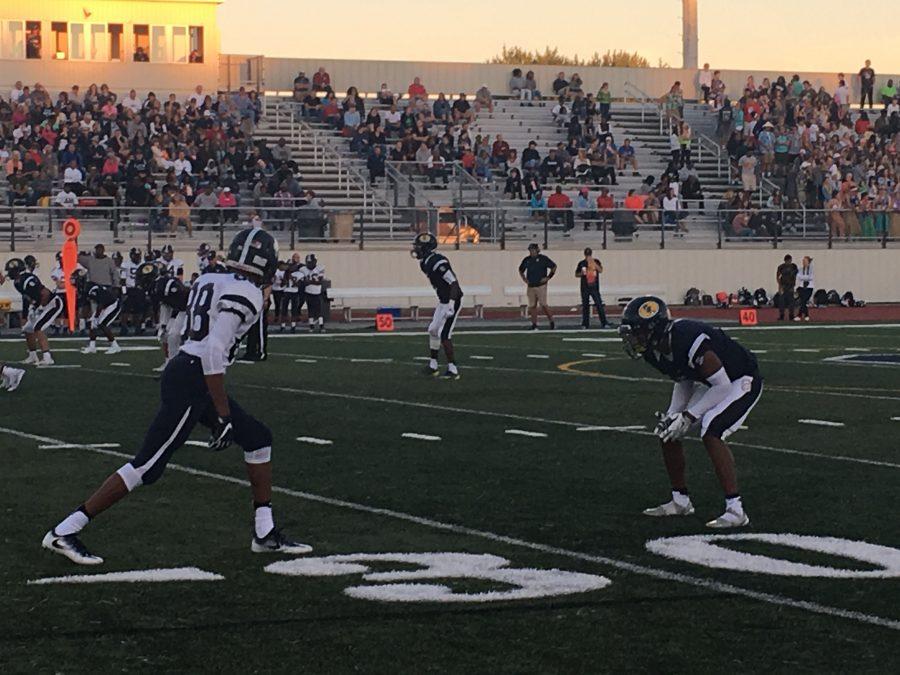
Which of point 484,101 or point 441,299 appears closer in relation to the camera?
point 441,299

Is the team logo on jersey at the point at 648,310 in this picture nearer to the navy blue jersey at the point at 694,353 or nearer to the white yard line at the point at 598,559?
the navy blue jersey at the point at 694,353

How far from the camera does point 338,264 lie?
35844 millimetres

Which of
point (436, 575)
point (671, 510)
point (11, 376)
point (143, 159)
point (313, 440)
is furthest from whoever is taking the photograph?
point (143, 159)

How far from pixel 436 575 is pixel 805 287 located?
28.5 metres

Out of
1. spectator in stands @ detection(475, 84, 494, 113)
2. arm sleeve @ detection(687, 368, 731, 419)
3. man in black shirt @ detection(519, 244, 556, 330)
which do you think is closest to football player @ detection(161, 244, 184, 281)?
man in black shirt @ detection(519, 244, 556, 330)

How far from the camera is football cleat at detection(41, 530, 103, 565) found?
8297mm

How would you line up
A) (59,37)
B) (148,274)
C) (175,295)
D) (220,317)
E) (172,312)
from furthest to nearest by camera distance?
1. (59,37)
2. (148,274)
3. (172,312)
4. (175,295)
5. (220,317)

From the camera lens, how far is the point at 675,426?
9531mm

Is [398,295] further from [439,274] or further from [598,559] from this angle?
[598,559]

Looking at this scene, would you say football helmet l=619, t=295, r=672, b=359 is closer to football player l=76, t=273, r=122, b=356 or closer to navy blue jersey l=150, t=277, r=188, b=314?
navy blue jersey l=150, t=277, r=188, b=314

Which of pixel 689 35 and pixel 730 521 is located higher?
pixel 689 35

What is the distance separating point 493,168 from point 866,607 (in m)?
33.4

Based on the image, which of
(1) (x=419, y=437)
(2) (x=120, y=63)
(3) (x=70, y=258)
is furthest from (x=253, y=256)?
(2) (x=120, y=63)

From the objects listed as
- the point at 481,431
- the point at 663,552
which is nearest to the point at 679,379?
the point at 663,552
